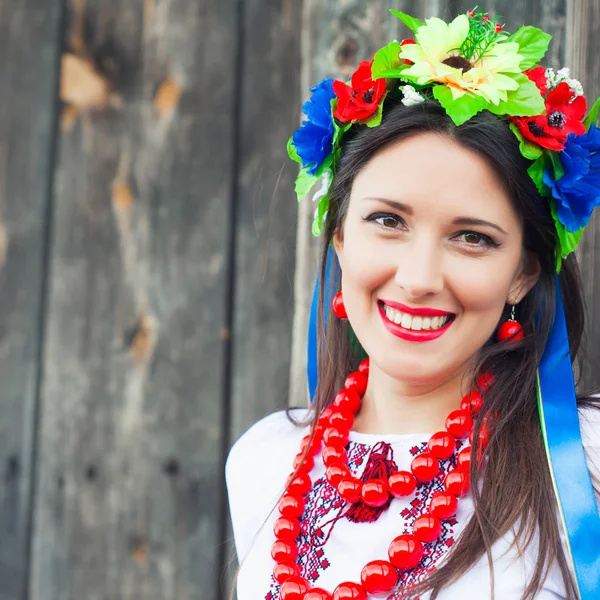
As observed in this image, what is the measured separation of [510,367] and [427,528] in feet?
1.11

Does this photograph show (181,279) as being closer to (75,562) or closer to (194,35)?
(194,35)

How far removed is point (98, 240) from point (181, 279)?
0.71ft

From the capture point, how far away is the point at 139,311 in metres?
→ 2.03

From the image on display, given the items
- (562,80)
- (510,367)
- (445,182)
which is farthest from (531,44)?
(510,367)

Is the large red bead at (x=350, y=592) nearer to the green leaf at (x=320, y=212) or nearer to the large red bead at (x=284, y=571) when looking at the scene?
the large red bead at (x=284, y=571)

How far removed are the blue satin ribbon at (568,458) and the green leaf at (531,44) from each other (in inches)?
15.7

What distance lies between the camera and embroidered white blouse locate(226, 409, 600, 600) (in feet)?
4.57

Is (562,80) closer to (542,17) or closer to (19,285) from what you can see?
(542,17)

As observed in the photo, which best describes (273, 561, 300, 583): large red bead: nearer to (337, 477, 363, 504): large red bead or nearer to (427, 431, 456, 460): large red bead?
(337, 477, 363, 504): large red bead

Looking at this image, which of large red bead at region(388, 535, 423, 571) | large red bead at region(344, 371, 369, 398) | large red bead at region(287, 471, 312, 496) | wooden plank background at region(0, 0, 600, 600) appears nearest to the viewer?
large red bead at region(388, 535, 423, 571)

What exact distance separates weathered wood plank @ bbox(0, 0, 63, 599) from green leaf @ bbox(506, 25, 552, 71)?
1.09 m

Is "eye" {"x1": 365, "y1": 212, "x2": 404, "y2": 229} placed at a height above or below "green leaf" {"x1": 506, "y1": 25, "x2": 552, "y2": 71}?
below

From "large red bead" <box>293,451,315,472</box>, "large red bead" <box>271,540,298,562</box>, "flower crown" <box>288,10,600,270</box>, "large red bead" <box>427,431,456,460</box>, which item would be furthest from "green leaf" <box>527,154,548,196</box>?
"large red bead" <box>271,540,298,562</box>

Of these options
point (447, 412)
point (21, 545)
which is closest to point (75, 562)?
point (21, 545)
